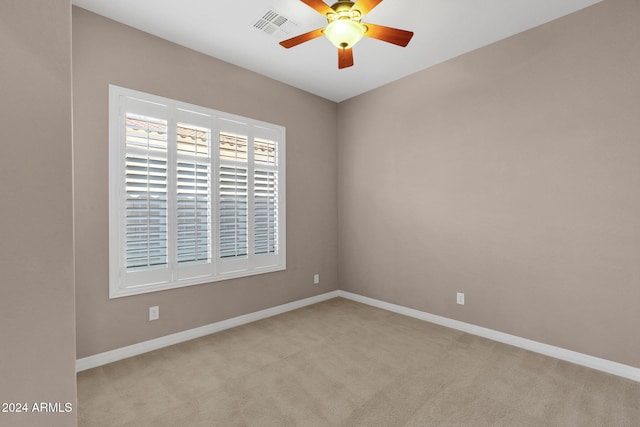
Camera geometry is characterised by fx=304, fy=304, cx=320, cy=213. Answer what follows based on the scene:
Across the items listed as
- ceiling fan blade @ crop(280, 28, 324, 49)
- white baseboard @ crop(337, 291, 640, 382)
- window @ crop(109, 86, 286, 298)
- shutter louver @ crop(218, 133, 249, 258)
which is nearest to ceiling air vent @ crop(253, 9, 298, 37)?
ceiling fan blade @ crop(280, 28, 324, 49)

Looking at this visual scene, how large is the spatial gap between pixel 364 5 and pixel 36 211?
2077mm

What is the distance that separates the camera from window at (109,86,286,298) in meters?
2.68

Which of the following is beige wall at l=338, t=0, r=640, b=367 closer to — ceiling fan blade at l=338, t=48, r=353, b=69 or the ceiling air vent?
ceiling fan blade at l=338, t=48, r=353, b=69

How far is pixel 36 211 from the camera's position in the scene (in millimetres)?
994

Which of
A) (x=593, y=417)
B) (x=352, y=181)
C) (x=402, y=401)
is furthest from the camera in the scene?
(x=352, y=181)

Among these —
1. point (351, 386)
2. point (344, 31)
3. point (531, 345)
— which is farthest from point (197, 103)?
point (531, 345)

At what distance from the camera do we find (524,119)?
2.83 meters

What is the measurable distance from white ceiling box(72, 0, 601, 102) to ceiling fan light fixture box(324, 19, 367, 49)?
0.55m

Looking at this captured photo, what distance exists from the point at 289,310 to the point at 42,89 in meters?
3.43

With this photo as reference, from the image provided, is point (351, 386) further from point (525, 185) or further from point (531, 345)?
point (525, 185)

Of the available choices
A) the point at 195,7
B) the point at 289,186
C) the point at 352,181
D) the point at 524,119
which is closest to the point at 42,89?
the point at 195,7

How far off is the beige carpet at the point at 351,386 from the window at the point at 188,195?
30.9 inches

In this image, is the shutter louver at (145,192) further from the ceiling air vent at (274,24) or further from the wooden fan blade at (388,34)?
the wooden fan blade at (388,34)

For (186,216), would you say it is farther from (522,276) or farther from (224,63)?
(522,276)
